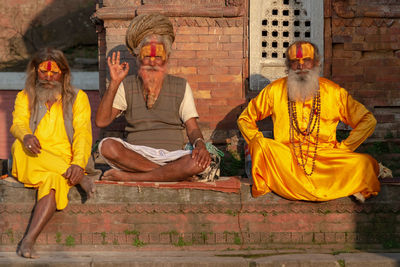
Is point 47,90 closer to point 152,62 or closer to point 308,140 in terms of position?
point 152,62

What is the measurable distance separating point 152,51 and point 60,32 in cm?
960

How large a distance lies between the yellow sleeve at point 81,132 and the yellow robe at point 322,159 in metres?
1.65

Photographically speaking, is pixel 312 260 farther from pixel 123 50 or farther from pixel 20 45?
pixel 20 45

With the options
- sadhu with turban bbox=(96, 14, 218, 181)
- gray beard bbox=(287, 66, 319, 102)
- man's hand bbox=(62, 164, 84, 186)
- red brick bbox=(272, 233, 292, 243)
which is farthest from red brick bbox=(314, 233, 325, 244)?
man's hand bbox=(62, 164, 84, 186)

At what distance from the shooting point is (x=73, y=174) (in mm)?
5824

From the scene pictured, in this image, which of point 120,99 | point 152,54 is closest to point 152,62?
point 152,54

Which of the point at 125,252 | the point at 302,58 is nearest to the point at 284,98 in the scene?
the point at 302,58

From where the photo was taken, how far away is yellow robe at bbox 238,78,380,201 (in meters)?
5.89

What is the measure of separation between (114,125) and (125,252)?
272 centimetres

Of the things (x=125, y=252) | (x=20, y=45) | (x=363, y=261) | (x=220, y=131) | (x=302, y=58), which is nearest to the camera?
(x=363, y=261)

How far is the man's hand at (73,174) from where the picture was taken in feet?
19.1

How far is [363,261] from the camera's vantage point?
215 inches

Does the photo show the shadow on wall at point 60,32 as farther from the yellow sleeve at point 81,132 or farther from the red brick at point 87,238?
the red brick at point 87,238

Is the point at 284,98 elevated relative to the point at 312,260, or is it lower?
elevated
